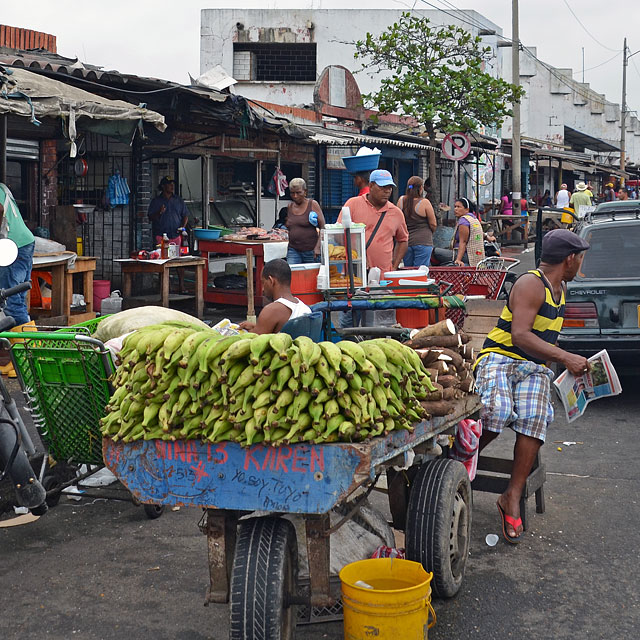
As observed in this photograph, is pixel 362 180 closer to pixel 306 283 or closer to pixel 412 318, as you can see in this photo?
pixel 306 283

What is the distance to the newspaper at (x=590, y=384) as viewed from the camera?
523 centimetres

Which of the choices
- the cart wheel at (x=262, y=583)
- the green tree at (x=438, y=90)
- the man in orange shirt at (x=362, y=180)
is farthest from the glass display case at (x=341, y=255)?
the green tree at (x=438, y=90)

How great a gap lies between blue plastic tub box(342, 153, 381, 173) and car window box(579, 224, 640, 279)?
2.75 m

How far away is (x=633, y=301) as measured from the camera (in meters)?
8.30

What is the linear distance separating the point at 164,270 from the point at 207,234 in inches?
84.7

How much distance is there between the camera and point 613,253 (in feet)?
29.0

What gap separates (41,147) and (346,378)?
1055 cm

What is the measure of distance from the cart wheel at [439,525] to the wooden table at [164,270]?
878 cm

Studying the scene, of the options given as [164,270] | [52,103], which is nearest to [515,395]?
[52,103]

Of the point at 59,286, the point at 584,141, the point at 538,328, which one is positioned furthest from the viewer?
the point at 584,141

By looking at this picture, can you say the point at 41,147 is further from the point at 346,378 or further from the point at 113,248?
the point at 346,378

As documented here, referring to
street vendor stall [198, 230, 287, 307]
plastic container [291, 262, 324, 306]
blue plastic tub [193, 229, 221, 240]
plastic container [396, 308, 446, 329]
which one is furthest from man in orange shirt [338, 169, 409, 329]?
blue plastic tub [193, 229, 221, 240]

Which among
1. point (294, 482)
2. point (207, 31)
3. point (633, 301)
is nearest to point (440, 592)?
point (294, 482)

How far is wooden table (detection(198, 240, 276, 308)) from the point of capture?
46.2 ft
